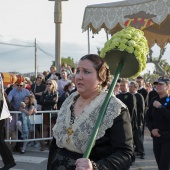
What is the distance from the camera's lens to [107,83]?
2.61m

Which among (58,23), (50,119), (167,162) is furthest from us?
(58,23)

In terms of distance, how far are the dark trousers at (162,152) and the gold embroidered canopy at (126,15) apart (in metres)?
5.62

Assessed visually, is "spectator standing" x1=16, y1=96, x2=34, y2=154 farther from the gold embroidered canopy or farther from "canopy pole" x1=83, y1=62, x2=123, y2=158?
"canopy pole" x1=83, y1=62, x2=123, y2=158

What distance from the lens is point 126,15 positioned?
1057cm

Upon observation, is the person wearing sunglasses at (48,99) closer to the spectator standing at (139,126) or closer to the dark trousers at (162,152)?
the spectator standing at (139,126)

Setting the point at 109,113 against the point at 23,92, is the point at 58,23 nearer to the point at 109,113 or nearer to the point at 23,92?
the point at 23,92

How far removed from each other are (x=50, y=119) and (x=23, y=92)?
3.22 ft

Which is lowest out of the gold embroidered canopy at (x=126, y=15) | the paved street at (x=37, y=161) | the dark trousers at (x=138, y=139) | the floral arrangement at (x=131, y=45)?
the paved street at (x=37, y=161)

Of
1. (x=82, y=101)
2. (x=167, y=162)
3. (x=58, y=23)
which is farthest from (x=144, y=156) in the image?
(x=58, y=23)

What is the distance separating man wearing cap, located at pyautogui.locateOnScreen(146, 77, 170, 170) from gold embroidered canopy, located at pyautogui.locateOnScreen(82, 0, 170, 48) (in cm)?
512

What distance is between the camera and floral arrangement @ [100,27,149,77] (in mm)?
2350

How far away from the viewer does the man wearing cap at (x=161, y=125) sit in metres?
4.96

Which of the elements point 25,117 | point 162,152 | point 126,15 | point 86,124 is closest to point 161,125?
point 162,152

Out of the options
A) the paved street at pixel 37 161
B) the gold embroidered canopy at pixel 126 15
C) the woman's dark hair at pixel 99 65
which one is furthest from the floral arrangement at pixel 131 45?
the gold embroidered canopy at pixel 126 15
